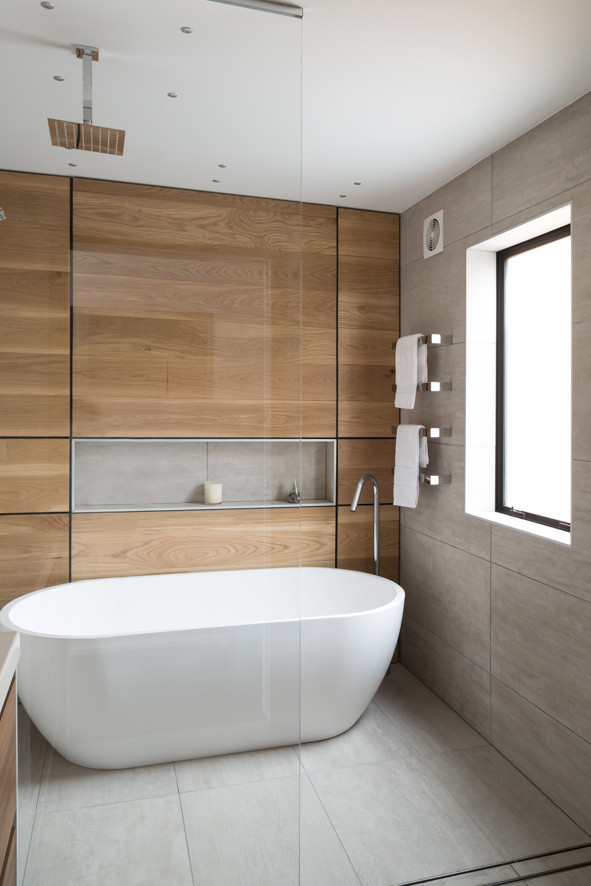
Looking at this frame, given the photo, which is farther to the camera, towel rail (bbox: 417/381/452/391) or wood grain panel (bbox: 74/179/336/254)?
towel rail (bbox: 417/381/452/391)

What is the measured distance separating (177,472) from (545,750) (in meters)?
1.86

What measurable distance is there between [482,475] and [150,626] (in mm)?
1837

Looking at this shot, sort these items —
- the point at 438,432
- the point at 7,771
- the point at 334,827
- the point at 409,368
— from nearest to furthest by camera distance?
the point at 7,771
the point at 334,827
the point at 438,432
the point at 409,368

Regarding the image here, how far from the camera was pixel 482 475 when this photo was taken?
9.94 ft

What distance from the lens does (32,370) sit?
1666 millimetres

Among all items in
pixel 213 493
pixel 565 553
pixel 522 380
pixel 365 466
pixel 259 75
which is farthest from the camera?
pixel 365 466

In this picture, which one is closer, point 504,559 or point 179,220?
point 179,220

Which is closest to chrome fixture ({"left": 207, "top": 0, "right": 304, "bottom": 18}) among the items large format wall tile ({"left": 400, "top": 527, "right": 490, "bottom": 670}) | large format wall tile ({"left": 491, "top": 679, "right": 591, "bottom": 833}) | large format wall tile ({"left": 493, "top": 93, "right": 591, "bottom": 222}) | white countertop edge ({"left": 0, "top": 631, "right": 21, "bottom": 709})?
large format wall tile ({"left": 493, "top": 93, "right": 591, "bottom": 222})

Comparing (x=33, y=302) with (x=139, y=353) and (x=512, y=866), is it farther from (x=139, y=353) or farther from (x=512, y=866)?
(x=512, y=866)

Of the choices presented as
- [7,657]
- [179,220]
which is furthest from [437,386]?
[7,657]

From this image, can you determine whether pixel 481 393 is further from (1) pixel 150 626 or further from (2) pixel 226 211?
(1) pixel 150 626

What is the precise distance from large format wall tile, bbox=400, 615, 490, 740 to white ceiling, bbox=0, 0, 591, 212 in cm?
232

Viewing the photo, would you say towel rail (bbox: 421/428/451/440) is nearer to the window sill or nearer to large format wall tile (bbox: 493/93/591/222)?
the window sill

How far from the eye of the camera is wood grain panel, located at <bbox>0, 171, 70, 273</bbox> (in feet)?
5.36
